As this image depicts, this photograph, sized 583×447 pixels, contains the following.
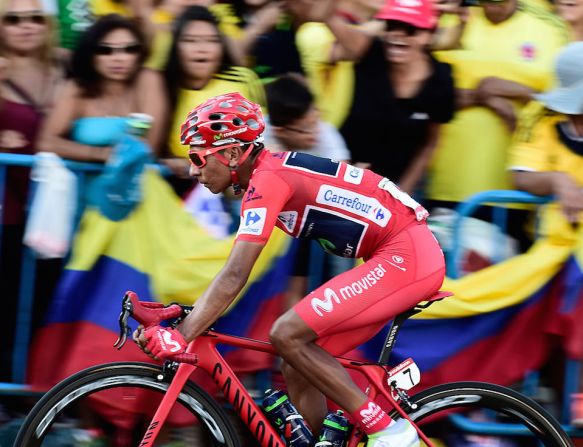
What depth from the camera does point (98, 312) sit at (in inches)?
220

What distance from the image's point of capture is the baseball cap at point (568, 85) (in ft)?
19.0

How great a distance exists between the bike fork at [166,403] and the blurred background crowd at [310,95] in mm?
751

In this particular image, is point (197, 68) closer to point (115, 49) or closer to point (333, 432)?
point (115, 49)

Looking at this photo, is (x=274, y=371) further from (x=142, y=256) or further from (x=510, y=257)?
(x=510, y=257)

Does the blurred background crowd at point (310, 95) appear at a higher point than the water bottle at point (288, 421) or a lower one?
higher

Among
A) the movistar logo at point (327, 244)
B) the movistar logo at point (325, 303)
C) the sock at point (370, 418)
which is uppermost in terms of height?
the movistar logo at point (327, 244)

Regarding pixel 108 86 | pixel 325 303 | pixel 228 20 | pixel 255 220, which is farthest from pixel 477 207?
pixel 228 20

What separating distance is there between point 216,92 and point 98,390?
1975mm

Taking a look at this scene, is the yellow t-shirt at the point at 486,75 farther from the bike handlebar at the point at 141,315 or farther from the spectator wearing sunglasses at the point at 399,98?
the bike handlebar at the point at 141,315

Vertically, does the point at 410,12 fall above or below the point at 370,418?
above

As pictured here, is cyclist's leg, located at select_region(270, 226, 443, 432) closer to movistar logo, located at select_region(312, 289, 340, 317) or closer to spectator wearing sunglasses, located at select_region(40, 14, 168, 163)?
movistar logo, located at select_region(312, 289, 340, 317)

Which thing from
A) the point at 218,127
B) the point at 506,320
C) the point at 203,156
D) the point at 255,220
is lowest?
the point at 506,320

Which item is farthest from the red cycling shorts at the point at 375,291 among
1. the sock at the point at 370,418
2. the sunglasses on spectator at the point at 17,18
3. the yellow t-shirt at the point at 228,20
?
the sunglasses on spectator at the point at 17,18

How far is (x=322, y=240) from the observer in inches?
198
